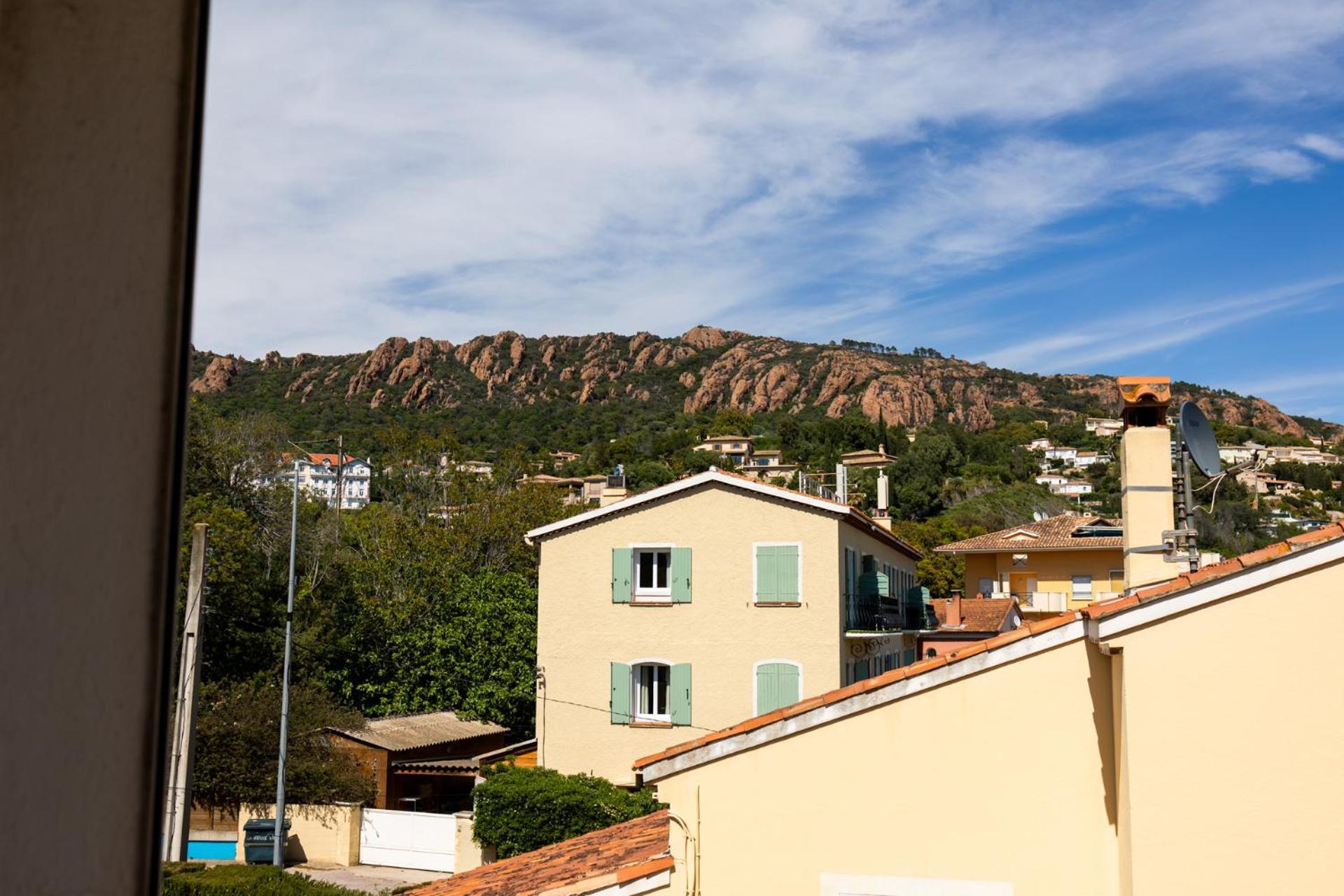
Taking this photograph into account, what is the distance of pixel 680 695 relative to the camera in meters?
19.5

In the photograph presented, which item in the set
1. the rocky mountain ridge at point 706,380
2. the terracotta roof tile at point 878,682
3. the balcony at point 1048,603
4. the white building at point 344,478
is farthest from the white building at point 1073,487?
the terracotta roof tile at point 878,682

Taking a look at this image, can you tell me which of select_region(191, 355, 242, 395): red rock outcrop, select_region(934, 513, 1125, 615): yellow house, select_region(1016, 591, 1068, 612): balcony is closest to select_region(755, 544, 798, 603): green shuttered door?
select_region(1016, 591, 1068, 612): balcony

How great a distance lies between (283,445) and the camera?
31.2 m

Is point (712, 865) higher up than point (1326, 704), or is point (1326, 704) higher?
point (1326, 704)

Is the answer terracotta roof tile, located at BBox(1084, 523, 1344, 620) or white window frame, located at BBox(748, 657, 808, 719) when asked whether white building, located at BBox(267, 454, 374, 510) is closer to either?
white window frame, located at BBox(748, 657, 808, 719)

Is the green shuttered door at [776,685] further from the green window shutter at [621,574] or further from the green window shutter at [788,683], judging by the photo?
the green window shutter at [621,574]

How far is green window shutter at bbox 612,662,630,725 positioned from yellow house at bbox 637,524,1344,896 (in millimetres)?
12940

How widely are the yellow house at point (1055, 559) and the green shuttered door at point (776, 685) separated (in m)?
17.1

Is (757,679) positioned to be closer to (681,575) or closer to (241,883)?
(681,575)

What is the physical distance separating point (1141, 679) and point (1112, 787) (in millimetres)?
952

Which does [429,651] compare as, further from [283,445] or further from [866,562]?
[866,562]

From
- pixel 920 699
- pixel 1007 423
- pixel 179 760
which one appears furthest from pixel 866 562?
pixel 1007 423

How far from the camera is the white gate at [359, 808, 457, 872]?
66.4 ft

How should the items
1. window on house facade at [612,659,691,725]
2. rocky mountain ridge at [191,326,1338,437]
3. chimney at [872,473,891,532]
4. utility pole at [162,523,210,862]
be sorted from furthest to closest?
rocky mountain ridge at [191,326,1338,437]
chimney at [872,473,891,532]
window on house facade at [612,659,691,725]
utility pole at [162,523,210,862]
